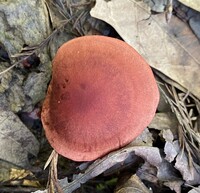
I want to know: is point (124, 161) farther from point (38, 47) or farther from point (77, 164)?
point (38, 47)

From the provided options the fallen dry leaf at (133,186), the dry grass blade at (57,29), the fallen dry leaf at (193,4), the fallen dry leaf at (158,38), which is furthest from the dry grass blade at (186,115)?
the dry grass blade at (57,29)

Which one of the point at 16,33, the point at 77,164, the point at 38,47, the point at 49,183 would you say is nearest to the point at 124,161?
the point at 77,164

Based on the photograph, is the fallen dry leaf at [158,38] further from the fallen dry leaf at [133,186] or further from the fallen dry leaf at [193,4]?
the fallen dry leaf at [133,186]

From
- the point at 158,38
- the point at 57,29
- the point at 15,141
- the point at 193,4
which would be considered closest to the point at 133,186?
the point at 15,141

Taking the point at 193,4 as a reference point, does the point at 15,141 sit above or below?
below

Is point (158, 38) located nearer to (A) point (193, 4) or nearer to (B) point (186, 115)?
(A) point (193, 4)

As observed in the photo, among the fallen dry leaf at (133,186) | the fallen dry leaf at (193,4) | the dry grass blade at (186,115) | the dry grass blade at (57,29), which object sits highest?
the fallen dry leaf at (193,4)

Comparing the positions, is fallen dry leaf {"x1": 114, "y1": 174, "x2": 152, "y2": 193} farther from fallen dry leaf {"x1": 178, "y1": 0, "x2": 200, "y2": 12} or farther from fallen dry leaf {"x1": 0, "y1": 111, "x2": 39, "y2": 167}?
fallen dry leaf {"x1": 178, "y1": 0, "x2": 200, "y2": 12}
